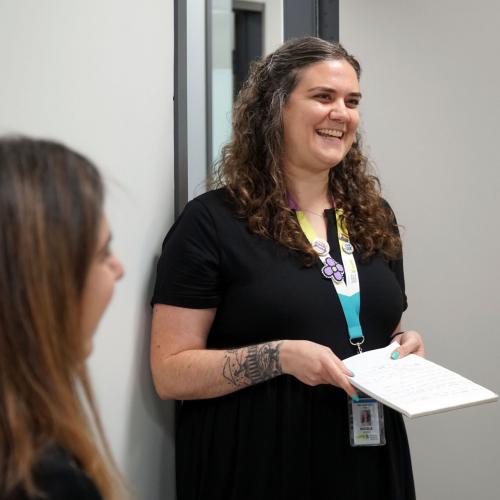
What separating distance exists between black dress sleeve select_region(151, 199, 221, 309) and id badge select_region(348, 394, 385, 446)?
1.21ft

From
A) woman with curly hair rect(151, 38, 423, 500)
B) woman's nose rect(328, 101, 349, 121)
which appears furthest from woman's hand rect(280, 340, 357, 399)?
woman's nose rect(328, 101, 349, 121)

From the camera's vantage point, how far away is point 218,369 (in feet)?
4.23

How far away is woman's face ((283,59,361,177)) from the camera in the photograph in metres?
1.45

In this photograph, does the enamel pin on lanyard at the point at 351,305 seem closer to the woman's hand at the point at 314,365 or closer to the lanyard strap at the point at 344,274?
the lanyard strap at the point at 344,274

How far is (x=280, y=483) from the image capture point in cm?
130

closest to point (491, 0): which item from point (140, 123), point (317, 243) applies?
Result: point (317, 243)

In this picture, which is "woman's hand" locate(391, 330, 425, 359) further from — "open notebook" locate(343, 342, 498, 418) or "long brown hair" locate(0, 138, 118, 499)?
"long brown hair" locate(0, 138, 118, 499)

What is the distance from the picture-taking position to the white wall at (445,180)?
6.88ft

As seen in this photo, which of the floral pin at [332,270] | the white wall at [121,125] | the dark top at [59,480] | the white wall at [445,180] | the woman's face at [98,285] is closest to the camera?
the dark top at [59,480]

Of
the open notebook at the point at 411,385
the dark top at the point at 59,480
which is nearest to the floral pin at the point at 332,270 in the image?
the open notebook at the point at 411,385

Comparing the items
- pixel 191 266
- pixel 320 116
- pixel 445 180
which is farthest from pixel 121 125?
pixel 445 180

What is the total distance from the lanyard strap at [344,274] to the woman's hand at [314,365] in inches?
5.5

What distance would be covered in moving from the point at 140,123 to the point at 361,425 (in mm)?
800

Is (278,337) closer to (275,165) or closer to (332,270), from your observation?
(332,270)
